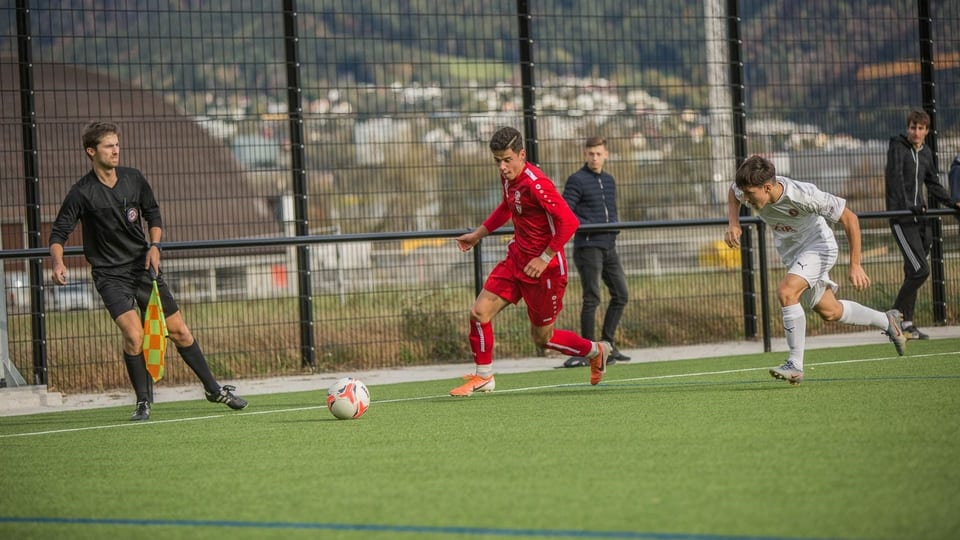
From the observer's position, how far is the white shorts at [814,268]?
8.23 meters

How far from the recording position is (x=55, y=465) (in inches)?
249

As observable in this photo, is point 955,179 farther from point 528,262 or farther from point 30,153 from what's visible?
point 30,153

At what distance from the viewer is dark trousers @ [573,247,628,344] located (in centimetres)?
1166

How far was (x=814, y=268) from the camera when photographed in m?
8.26

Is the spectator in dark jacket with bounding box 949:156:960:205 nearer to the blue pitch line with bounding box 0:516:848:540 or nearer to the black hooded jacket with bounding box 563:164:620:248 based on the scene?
the black hooded jacket with bounding box 563:164:620:248

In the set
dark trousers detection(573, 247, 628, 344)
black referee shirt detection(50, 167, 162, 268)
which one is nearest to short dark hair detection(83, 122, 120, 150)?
black referee shirt detection(50, 167, 162, 268)

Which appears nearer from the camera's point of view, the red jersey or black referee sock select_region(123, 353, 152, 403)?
the red jersey

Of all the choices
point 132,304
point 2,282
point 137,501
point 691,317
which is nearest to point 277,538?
point 137,501

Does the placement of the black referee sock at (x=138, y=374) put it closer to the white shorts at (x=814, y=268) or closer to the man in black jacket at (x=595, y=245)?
the man in black jacket at (x=595, y=245)

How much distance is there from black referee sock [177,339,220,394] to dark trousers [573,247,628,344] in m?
4.03

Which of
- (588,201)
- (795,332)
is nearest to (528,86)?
(588,201)

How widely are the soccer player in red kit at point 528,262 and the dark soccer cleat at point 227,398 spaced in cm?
152

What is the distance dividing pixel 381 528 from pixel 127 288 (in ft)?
15.8

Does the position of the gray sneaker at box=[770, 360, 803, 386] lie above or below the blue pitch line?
above
